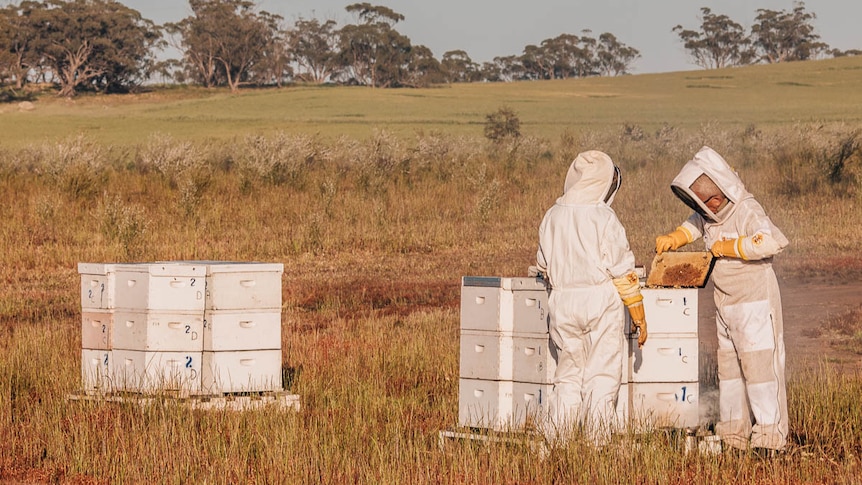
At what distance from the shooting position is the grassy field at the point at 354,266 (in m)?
7.83

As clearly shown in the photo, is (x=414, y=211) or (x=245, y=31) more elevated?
(x=245, y=31)

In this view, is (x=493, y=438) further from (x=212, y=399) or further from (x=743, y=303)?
(x=212, y=399)

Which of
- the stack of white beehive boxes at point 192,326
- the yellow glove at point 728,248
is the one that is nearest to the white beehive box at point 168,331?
the stack of white beehive boxes at point 192,326

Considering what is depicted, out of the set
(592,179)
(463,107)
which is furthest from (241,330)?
(463,107)

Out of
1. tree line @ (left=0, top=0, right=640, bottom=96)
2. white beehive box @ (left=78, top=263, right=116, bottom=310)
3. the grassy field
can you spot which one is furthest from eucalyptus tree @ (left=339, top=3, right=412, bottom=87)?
white beehive box @ (left=78, top=263, right=116, bottom=310)

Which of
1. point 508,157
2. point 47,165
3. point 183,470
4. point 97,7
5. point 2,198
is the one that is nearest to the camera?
point 183,470

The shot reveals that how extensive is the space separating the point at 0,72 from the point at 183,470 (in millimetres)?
79753

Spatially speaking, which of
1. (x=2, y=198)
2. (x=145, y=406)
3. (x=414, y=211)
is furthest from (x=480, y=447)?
(x=2, y=198)

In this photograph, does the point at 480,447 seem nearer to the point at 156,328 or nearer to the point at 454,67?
the point at 156,328

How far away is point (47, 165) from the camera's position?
91.9 feet

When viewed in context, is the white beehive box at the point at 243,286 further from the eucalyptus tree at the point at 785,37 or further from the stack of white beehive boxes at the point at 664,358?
the eucalyptus tree at the point at 785,37

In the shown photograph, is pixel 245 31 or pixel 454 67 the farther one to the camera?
pixel 454 67

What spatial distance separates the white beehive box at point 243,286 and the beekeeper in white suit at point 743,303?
3.27 meters

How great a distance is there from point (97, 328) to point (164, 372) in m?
0.87
